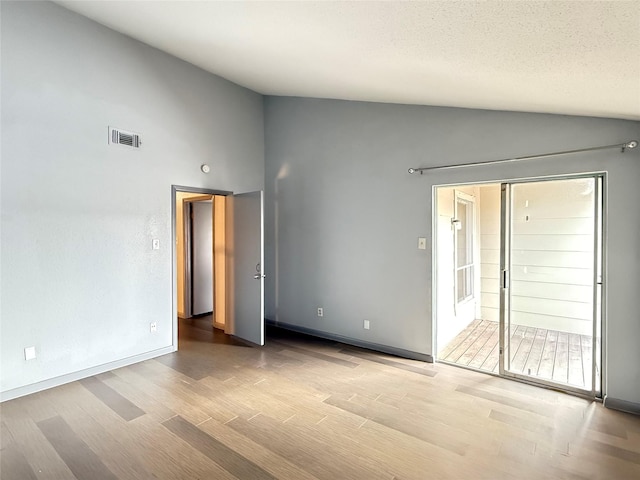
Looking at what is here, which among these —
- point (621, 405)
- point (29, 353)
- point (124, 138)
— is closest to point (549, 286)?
point (621, 405)

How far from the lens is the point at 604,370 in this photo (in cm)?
280

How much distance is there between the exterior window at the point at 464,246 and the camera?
187 inches

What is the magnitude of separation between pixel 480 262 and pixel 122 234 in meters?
5.06

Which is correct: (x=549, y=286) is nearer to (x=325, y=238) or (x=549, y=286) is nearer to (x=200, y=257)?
(x=325, y=238)

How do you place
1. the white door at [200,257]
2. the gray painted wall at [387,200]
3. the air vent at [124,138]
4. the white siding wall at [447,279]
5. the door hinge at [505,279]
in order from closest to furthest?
1. the gray painted wall at [387,200]
2. the door hinge at [505,279]
3. the air vent at [124,138]
4. the white siding wall at [447,279]
5. the white door at [200,257]

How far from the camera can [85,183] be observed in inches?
132


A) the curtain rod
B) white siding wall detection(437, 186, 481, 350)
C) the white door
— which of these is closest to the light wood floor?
white siding wall detection(437, 186, 481, 350)

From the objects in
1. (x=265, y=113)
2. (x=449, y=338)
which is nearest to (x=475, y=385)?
(x=449, y=338)

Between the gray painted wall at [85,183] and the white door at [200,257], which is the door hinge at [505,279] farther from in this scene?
the white door at [200,257]

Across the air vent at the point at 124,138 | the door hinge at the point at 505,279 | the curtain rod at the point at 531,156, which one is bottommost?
the door hinge at the point at 505,279

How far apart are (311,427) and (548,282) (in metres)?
2.66

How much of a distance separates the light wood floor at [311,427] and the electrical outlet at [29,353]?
0.34 metres

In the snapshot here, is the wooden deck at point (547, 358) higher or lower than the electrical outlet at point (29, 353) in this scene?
lower

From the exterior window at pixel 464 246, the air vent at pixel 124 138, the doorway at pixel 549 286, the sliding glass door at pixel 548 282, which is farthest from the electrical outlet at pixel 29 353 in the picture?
the exterior window at pixel 464 246
